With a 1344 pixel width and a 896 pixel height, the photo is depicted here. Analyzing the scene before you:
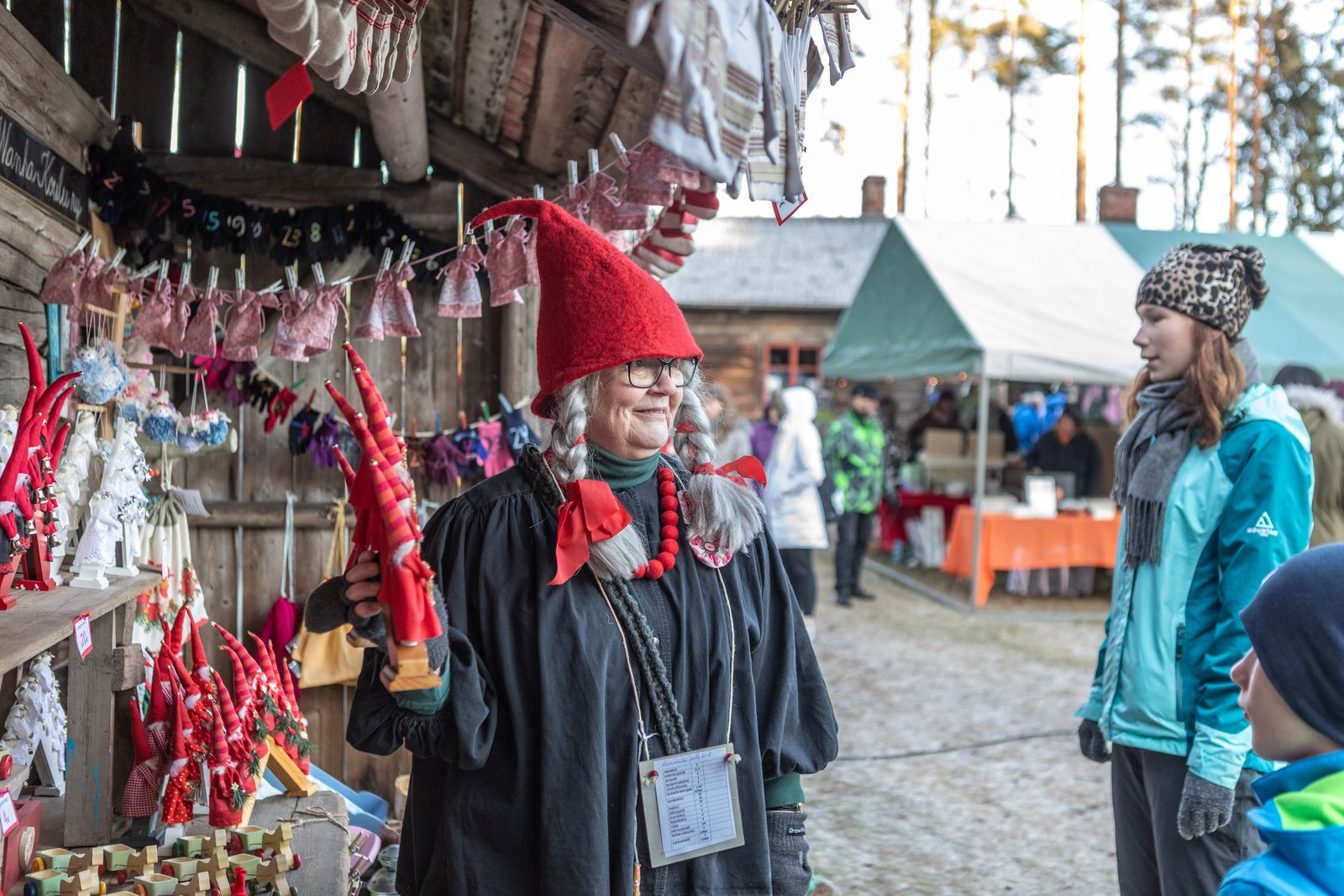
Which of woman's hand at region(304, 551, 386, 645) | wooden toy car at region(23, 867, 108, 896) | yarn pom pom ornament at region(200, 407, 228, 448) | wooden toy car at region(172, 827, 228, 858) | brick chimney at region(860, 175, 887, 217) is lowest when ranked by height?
wooden toy car at region(172, 827, 228, 858)

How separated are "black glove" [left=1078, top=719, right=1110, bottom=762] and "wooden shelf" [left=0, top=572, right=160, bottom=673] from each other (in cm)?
221

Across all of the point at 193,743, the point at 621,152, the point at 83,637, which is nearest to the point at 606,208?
the point at 621,152

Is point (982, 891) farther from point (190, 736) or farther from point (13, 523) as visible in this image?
point (13, 523)

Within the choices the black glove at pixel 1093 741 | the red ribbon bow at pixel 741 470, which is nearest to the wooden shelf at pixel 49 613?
the red ribbon bow at pixel 741 470

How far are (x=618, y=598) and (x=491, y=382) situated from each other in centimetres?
268

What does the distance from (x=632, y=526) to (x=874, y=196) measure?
20.7 m

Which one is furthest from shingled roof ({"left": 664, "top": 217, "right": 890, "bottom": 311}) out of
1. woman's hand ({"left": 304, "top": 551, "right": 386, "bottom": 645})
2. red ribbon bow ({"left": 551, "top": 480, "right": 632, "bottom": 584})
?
woman's hand ({"left": 304, "top": 551, "right": 386, "bottom": 645})

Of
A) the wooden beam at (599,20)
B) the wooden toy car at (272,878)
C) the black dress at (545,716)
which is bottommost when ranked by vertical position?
the wooden toy car at (272,878)

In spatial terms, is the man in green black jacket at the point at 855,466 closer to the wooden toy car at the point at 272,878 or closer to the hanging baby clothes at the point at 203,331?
the hanging baby clothes at the point at 203,331

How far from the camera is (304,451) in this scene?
409 centimetres

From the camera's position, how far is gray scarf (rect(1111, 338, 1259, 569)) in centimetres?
247

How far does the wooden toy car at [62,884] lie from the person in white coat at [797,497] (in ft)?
17.5

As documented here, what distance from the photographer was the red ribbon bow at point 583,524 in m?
1.76

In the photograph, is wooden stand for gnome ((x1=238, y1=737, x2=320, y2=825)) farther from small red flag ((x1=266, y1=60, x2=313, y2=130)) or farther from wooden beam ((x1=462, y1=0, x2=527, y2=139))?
wooden beam ((x1=462, y1=0, x2=527, y2=139))
